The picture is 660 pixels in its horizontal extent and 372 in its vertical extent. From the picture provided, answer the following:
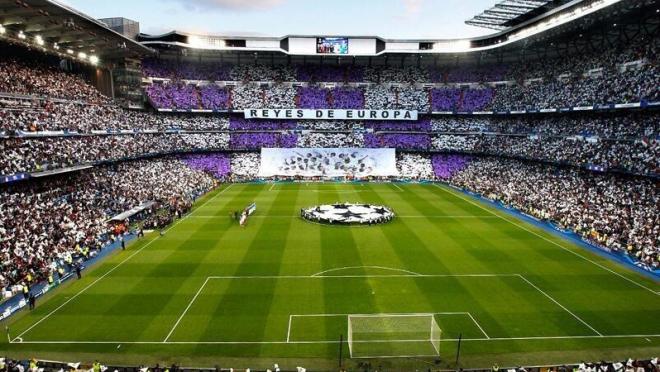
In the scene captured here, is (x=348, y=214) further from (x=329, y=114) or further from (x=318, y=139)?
(x=329, y=114)

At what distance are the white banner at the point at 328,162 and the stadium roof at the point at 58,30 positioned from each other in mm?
25238

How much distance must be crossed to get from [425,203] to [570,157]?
54.4ft

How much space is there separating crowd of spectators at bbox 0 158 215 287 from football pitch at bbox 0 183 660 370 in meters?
2.99

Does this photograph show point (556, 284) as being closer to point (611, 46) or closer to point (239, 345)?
point (239, 345)

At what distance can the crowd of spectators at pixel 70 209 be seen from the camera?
26172 mm

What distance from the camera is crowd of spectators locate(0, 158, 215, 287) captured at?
26.2m

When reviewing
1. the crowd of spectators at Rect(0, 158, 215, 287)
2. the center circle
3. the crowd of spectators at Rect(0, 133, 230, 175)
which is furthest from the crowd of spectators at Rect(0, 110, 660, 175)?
the center circle

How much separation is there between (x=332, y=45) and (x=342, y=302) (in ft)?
199

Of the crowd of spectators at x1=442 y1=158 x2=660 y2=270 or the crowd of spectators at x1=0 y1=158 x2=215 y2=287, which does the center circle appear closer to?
the crowd of spectators at x1=0 y1=158 x2=215 y2=287

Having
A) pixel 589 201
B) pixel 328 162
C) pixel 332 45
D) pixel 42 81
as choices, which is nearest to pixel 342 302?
pixel 589 201

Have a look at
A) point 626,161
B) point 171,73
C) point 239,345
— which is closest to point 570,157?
point 626,161

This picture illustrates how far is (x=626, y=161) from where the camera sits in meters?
39.2

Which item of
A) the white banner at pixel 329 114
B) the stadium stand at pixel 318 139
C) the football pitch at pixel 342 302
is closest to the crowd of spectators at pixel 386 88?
the stadium stand at pixel 318 139

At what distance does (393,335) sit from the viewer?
18.8 metres
